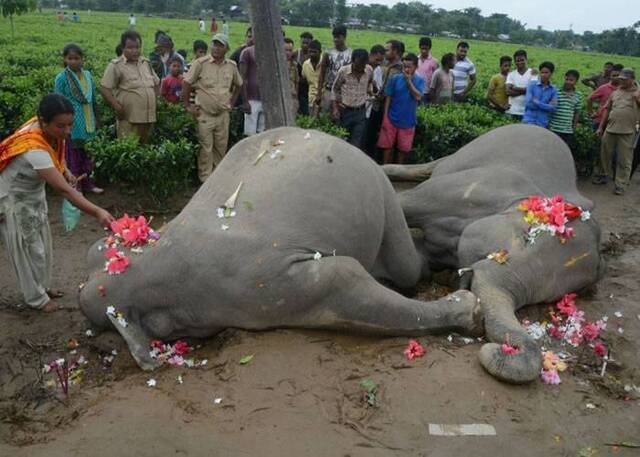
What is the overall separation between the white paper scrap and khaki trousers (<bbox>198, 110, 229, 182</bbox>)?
546 centimetres

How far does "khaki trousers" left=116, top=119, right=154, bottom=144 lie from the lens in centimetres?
A: 797

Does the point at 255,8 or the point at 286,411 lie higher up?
the point at 255,8

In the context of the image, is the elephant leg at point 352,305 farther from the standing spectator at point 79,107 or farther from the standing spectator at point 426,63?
the standing spectator at point 426,63

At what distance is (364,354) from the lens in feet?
14.2

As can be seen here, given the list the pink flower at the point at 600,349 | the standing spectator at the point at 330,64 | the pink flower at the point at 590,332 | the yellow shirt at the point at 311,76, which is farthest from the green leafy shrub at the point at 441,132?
the pink flower at the point at 600,349

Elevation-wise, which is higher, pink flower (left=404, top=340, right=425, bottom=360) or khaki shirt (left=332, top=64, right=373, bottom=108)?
khaki shirt (left=332, top=64, right=373, bottom=108)

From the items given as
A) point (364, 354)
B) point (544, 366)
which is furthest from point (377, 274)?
point (544, 366)

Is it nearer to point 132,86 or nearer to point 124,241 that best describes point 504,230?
point 124,241

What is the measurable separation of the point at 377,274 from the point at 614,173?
7559 millimetres

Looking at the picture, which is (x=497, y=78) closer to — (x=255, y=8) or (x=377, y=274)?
(x=255, y=8)

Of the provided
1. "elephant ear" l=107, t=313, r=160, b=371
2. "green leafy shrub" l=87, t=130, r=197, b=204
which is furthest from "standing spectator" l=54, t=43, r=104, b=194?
"elephant ear" l=107, t=313, r=160, b=371

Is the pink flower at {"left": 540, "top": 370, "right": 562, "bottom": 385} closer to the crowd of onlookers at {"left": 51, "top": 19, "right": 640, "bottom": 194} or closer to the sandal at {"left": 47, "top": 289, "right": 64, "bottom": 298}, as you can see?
the sandal at {"left": 47, "top": 289, "right": 64, "bottom": 298}

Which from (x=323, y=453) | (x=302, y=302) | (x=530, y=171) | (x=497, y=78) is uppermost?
(x=497, y=78)

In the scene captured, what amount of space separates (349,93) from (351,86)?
0.10m
